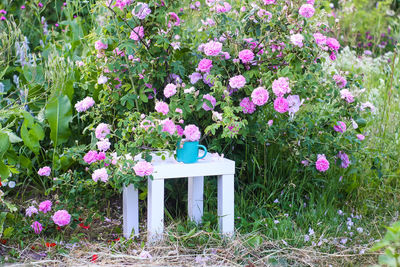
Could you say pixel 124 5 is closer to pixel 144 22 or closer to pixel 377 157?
pixel 144 22

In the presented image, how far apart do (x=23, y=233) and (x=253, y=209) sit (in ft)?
3.97

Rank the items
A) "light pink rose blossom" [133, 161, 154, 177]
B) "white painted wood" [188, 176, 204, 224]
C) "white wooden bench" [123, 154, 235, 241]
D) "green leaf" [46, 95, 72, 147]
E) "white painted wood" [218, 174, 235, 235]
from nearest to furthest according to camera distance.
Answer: "light pink rose blossom" [133, 161, 154, 177] → "white wooden bench" [123, 154, 235, 241] → "white painted wood" [218, 174, 235, 235] → "white painted wood" [188, 176, 204, 224] → "green leaf" [46, 95, 72, 147]

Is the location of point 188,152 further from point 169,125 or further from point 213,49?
point 213,49

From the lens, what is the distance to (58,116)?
274 cm

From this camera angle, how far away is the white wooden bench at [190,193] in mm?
2062

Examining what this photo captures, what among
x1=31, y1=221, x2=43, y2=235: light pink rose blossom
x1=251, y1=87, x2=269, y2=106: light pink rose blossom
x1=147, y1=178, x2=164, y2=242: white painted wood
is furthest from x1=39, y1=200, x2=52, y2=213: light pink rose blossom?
x1=251, y1=87, x2=269, y2=106: light pink rose blossom

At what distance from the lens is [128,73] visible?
2414mm

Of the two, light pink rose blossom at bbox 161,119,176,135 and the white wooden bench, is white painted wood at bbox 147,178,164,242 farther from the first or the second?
light pink rose blossom at bbox 161,119,176,135

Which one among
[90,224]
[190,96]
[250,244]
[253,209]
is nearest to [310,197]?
[253,209]

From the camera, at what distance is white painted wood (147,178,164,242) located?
206 centimetres

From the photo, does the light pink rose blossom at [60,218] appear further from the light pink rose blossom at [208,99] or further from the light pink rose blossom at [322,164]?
the light pink rose blossom at [322,164]

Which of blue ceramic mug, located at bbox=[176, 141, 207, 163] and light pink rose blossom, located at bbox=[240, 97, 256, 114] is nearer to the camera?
blue ceramic mug, located at bbox=[176, 141, 207, 163]

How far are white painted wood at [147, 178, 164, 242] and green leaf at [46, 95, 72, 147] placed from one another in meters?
0.91

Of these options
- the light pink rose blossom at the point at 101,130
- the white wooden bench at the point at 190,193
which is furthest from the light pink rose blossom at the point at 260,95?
the light pink rose blossom at the point at 101,130
